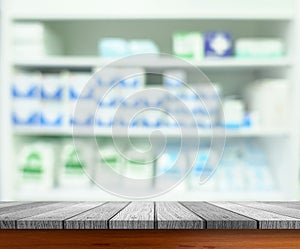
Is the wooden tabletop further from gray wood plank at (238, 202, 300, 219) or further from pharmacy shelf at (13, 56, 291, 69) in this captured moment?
pharmacy shelf at (13, 56, 291, 69)

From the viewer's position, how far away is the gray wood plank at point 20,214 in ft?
2.28

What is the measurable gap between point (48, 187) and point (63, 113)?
0.37 m

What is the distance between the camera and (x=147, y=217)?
714mm

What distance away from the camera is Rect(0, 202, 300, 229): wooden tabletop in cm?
69

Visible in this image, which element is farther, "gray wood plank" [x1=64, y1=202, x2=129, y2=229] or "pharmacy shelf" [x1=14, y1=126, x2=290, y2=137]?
"pharmacy shelf" [x1=14, y1=126, x2=290, y2=137]

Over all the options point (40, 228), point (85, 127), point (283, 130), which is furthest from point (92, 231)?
point (283, 130)

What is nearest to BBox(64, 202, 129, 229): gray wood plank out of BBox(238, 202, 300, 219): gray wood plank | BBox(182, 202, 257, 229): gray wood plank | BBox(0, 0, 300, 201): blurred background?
BBox(182, 202, 257, 229): gray wood plank

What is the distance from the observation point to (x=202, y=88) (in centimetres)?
217

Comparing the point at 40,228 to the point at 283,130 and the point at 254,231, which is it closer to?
the point at 254,231

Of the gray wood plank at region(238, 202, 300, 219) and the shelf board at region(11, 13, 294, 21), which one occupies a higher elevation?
the shelf board at region(11, 13, 294, 21)

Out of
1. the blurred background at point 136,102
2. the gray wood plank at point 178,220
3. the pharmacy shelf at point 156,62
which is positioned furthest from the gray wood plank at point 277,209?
the pharmacy shelf at point 156,62

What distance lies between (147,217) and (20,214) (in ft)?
0.72
